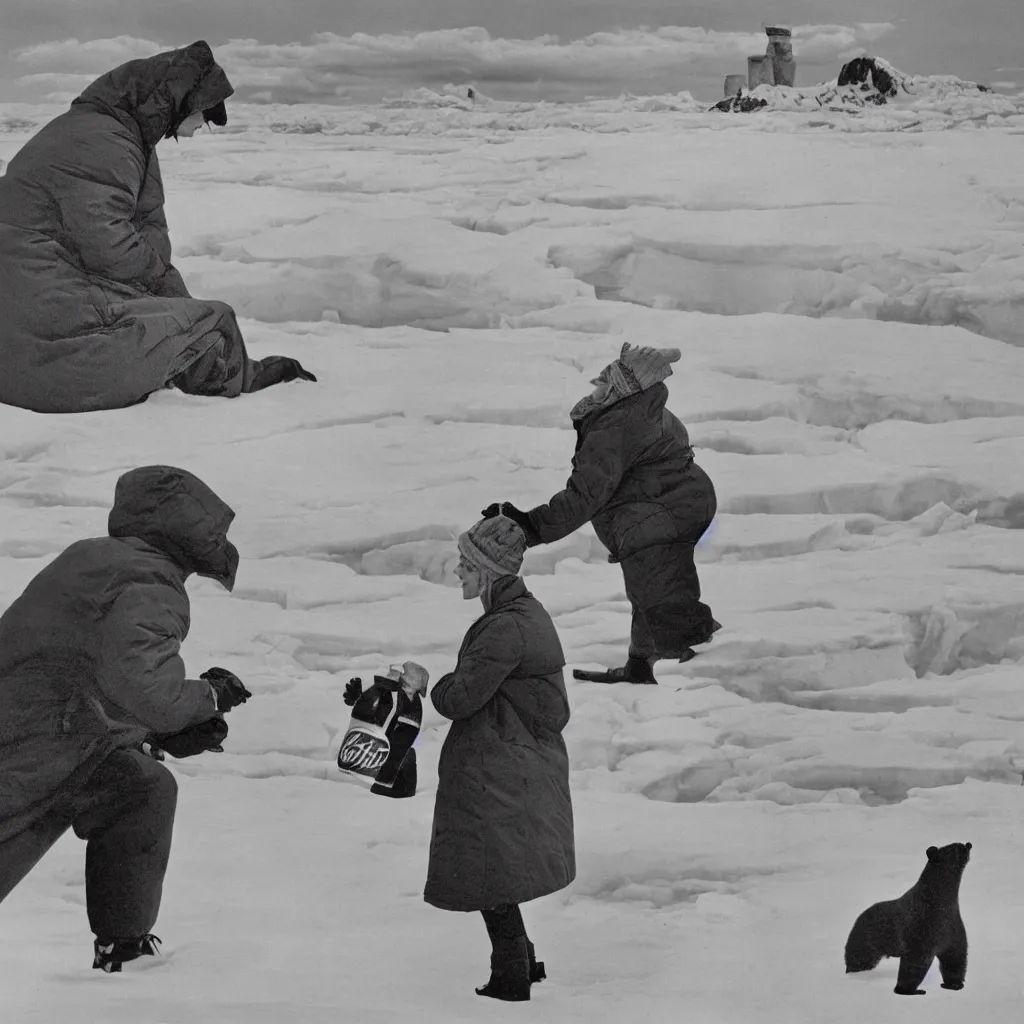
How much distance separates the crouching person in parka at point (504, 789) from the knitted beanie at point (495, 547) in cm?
1

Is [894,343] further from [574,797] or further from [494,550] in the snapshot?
[494,550]

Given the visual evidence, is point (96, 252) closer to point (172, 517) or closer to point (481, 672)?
point (172, 517)

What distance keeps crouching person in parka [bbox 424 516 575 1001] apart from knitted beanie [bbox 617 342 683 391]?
94 cm

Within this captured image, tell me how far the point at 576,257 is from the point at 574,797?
2.65 meters

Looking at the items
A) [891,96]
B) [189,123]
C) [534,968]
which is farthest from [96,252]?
[891,96]

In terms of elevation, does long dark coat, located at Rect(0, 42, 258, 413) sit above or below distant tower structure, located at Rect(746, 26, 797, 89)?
below

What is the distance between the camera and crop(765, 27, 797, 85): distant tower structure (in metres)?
6.04

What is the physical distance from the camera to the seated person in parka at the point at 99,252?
13.4 ft

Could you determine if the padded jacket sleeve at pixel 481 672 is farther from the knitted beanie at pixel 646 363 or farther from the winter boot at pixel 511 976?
the knitted beanie at pixel 646 363

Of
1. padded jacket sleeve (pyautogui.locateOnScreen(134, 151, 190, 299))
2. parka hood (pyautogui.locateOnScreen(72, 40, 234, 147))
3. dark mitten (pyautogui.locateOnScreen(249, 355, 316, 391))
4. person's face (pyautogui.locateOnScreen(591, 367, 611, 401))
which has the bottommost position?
dark mitten (pyautogui.locateOnScreen(249, 355, 316, 391))

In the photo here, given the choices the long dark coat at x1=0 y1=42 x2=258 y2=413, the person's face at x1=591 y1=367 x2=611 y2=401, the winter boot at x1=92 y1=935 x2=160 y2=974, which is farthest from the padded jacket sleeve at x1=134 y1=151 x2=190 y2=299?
the winter boot at x1=92 y1=935 x2=160 y2=974

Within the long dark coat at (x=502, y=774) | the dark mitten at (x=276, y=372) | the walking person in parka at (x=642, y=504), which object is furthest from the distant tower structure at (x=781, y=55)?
the long dark coat at (x=502, y=774)

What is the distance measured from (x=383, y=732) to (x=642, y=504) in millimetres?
1102

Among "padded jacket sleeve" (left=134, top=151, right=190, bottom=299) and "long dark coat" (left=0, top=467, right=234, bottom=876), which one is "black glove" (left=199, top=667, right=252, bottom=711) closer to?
"long dark coat" (left=0, top=467, right=234, bottom=876)
